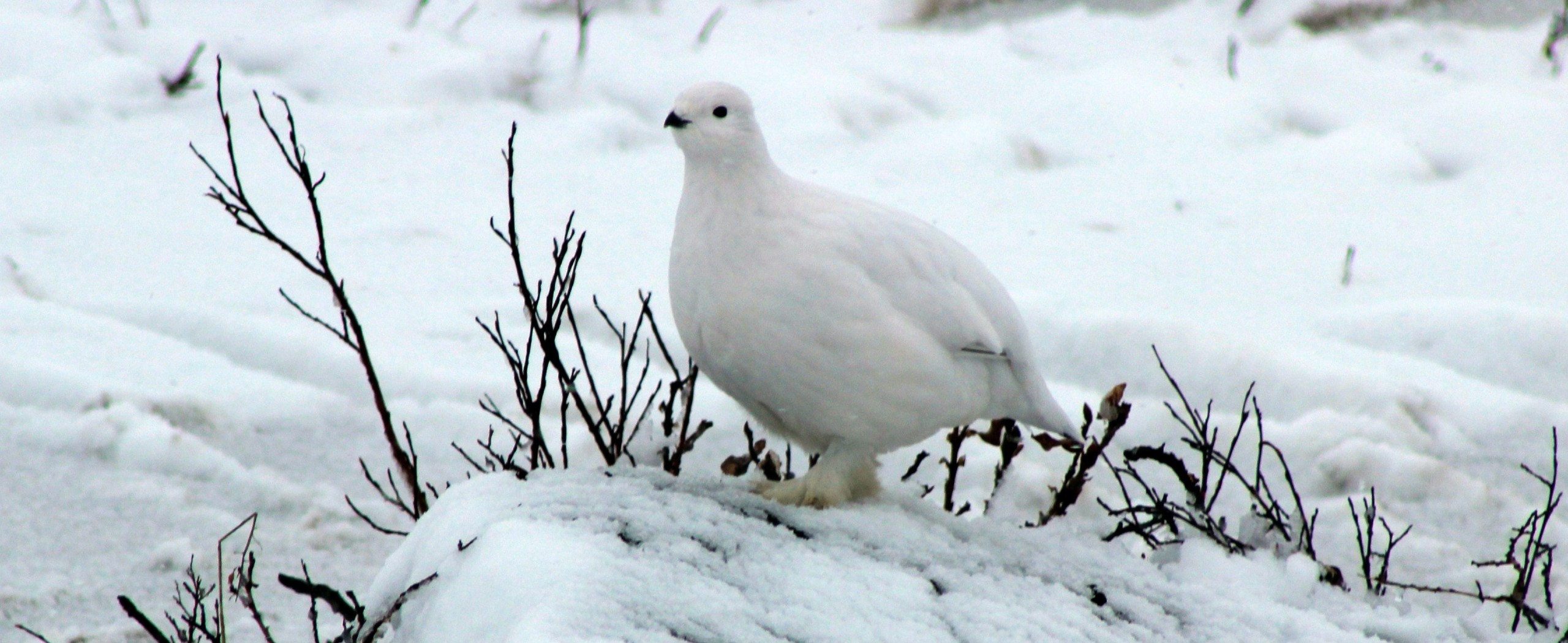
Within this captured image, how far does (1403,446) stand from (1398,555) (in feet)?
1.36

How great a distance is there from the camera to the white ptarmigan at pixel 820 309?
2.12 meters

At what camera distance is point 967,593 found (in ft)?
6.08

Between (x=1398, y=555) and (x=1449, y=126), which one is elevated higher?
(x=1449, y=126)

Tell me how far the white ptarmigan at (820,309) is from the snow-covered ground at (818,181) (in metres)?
0.15

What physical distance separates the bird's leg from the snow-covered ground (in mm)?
70

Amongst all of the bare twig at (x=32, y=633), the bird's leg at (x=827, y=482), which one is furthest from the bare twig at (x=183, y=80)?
the bird's leg at (x=827, y=482)

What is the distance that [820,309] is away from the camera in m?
2.11

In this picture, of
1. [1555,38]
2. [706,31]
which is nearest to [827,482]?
[706,31]

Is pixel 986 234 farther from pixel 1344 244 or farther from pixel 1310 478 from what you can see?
pixel 1310 478

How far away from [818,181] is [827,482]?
2585 mm

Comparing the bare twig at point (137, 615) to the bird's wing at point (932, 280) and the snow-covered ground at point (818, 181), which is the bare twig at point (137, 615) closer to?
the snow-covered ground at point (818, 181)

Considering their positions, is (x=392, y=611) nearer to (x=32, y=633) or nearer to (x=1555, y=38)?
(x=32, y=633)

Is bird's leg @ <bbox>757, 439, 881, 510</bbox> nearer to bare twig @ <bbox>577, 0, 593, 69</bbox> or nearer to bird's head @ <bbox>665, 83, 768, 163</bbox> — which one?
bird's head @ <bbox>665, 83, 768, 163</bbox>

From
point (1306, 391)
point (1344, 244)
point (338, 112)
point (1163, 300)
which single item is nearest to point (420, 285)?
point (338, 112)
